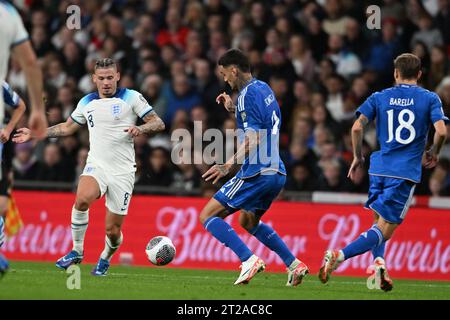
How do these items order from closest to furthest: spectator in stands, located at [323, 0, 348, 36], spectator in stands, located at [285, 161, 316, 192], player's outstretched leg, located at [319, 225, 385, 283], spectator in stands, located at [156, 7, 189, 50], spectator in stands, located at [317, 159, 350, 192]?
player's outstretched leg, located at [319, 225, 385, 283] < spectator in stands, located at [317, 159, 350, 192] < spectator in stands, located at [285, 161, 316, 192] < spectator in stands, located at [323, 0, 348, 36] < spectator in stands, located at [156, 7, 189, 50]

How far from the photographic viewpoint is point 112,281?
1084cm

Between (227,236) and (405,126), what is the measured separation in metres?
2.19

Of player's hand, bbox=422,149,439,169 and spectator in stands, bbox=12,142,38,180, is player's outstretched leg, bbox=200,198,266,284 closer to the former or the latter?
player's hand, bbox=422,149,439,169

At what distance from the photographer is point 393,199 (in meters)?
10.4

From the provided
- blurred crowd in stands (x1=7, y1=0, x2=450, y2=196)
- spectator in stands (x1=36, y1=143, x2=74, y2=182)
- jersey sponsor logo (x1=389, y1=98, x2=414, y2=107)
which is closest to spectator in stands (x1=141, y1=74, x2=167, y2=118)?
blurred crowd in stands (x1=7, y1=0, x2=450, y2=196)

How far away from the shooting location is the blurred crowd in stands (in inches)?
664

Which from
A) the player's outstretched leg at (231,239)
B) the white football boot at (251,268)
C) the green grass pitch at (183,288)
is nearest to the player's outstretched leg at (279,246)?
the green grass pitch at (183,288)

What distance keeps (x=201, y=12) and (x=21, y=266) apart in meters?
7.69

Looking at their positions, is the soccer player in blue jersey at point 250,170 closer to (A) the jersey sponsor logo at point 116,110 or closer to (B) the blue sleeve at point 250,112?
(B) the blue sleeve at point 250,112

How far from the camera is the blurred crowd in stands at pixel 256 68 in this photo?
16.9 m

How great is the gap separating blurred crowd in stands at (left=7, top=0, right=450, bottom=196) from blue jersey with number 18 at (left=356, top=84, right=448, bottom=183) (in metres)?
5.32

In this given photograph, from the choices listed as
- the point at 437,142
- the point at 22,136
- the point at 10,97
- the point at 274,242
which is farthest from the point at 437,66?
the point at 10,97

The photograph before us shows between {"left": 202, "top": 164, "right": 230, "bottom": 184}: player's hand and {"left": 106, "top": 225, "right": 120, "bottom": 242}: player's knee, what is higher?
{"left": 202, "top": 164, "right": 230, "bottom": 184}: player's hand

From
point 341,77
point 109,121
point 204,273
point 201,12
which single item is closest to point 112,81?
point 109,121
